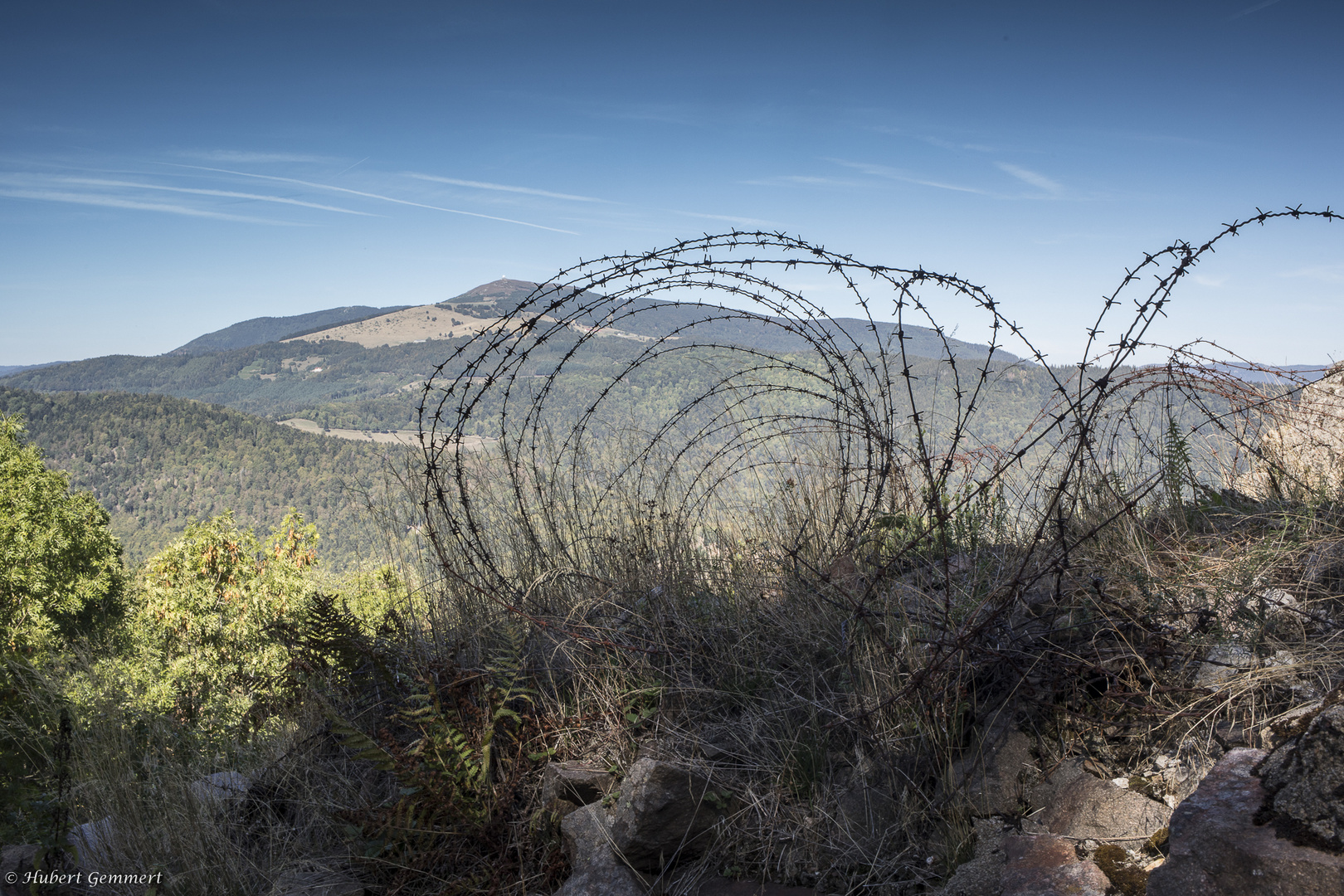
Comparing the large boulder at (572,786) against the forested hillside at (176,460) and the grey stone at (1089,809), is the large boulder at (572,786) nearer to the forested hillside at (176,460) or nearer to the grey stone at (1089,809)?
the grey stone at (1089,809)

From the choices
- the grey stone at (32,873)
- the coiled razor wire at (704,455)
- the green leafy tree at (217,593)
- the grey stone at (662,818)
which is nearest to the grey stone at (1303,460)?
the coiled razor wire at (704,455)

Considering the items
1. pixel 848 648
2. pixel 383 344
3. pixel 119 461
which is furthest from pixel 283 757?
pixel 383 344

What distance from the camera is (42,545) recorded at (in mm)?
20359

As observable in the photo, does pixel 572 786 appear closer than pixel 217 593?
A: Yes

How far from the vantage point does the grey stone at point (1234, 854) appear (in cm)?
135

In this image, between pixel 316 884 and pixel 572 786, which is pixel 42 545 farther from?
pixel 572 786

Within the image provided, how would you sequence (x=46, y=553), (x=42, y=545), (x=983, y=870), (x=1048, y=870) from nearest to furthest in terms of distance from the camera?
(x=1048, y=870), (x=983, y=870), (x=42, y=545), (x=46, y=553)

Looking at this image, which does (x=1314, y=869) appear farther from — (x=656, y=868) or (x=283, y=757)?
(x=283, y=757)

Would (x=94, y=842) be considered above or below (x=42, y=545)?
above

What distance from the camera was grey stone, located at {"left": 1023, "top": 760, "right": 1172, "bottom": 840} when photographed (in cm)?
191

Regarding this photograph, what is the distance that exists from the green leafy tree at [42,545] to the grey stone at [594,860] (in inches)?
828

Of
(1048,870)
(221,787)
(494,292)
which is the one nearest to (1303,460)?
(1048,870)

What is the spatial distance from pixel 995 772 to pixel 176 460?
99049 mm

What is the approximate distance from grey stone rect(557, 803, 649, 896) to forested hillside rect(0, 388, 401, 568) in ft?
220
